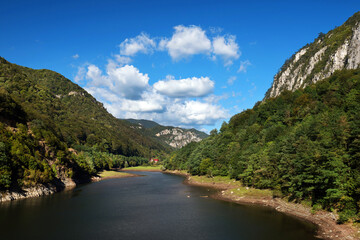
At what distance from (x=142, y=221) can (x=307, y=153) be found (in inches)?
1514

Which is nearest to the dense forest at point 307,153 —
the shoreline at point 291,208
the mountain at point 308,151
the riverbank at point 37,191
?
the mountain at point 308,151

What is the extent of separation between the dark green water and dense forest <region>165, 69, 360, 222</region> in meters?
8.11

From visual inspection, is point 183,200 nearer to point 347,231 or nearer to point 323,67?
point 347,231

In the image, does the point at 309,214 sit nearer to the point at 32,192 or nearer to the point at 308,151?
the point at 308,151

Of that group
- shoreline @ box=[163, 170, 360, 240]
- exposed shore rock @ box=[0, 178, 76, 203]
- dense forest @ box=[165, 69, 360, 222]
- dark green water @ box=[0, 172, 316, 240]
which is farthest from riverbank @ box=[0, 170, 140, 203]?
dense forest @ box=[165, 69, 360, 222]

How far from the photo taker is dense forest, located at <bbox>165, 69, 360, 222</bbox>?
43562 millimetres

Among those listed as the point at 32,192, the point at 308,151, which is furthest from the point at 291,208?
the point at 32,192

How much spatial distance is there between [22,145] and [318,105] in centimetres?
10639

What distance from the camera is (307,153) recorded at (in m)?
53.4

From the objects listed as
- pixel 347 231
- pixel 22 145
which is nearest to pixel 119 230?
pixel 347 231

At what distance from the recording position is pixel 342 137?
47.2 meters

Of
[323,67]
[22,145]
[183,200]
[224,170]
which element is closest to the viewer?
[183,200]

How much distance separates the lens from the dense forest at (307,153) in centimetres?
4356

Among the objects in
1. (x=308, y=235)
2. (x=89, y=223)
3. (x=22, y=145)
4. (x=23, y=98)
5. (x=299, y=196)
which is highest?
(x=23, y=98)
